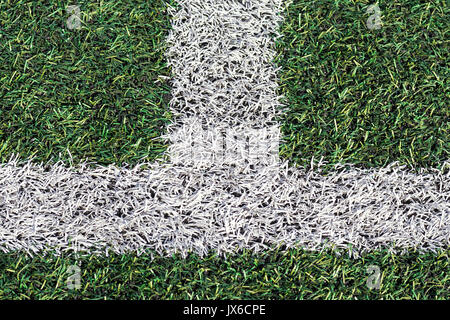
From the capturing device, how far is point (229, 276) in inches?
63.6

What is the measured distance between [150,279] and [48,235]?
0.46 metres

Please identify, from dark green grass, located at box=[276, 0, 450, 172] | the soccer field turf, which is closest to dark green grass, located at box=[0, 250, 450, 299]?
the soccer field turf

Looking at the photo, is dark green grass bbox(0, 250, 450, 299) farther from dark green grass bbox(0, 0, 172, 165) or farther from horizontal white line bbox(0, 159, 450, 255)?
dark green grass bbox(0, 0, 172, 165)

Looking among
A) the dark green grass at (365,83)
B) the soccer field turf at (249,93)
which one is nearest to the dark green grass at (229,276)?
the soccer field turf at (249,93)

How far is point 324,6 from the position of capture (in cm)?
174

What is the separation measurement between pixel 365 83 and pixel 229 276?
1015mm

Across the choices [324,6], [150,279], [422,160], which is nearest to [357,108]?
[422,160]

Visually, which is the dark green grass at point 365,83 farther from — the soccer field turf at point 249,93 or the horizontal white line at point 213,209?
the horizontal white line at point 213,209

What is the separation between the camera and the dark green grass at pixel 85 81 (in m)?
1.66

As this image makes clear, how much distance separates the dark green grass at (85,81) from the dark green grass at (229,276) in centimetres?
45

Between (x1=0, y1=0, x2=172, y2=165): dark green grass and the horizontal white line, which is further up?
(x1=0, y1=0, x2=172, y2=165): dark green grass

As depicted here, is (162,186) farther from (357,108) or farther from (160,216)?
(357,108)

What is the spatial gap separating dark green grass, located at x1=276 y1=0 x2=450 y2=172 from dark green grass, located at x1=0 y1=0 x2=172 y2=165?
583 mm

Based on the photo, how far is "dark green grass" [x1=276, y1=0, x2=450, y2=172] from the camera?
1.67 meters
